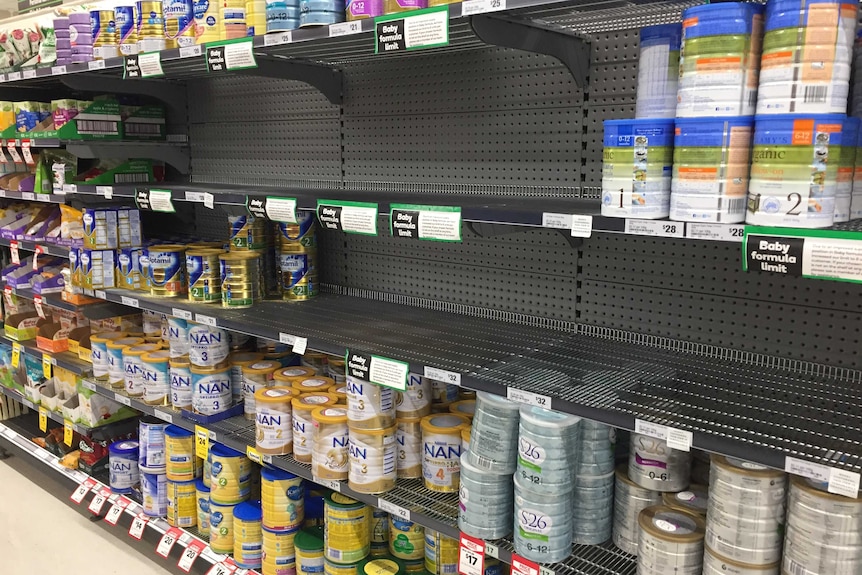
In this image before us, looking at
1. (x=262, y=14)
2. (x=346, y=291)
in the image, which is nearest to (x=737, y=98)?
(x=262, y=14)

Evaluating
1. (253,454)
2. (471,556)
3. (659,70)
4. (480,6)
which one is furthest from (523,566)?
(480,6)

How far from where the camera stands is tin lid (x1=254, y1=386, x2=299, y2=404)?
243 cm

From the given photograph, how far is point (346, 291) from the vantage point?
3061 millimetres

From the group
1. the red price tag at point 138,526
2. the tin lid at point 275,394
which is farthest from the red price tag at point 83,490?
the tin lid at point 275,394

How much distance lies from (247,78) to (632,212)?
230 centimetres

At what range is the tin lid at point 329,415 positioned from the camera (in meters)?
2.27

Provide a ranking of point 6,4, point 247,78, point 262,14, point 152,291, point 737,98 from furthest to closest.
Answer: point 6,4, point 247,78, point 152,291, point 262,14, point 737,98

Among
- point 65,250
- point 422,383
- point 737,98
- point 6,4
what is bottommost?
point 422,383

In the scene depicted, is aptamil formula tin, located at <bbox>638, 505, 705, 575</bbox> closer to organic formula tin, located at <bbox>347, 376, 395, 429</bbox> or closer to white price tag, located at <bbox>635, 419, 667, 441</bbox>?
white price tag, located at <bbox>635, 419, 667, 441</bbox>

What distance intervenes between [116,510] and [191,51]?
2064mm

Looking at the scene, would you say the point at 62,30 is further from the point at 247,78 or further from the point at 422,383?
the point at 422,383

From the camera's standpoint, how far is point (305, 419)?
2.39 meters

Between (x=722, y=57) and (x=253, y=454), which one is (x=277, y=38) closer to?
(x=722, y=57)

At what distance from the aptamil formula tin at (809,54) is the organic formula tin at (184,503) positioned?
259 centimetres
